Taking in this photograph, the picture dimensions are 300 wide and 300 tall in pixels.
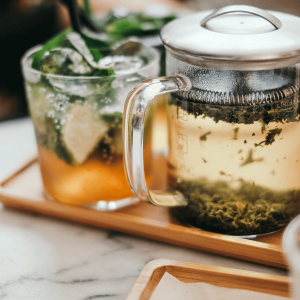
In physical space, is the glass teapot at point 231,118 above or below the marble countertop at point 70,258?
above

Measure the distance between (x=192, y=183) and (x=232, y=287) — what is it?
4.3 inches

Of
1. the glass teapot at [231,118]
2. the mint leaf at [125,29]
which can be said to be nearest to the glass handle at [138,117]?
the glass teapot at [231,118]

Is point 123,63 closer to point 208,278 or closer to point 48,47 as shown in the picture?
point 48,47

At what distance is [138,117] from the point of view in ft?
1.12

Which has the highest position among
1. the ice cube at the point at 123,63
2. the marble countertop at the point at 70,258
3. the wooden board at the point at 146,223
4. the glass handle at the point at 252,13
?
the glass handle at the point at 252,13

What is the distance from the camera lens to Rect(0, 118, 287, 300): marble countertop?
36 centimetres

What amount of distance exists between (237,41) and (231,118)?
0.23 ft

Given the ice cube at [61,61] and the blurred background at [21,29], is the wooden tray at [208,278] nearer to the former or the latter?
the ice cube at [61,61]

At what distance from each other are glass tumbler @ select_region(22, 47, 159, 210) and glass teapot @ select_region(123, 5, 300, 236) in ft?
0.20

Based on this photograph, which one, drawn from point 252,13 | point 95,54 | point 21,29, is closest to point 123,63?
point 95,54

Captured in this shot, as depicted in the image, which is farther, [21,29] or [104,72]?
[21,29]

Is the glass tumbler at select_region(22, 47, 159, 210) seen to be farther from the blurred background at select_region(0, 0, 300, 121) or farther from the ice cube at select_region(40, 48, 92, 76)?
the blurred background at select_region(0, 0, 300, 121)

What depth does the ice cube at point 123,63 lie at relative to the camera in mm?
414

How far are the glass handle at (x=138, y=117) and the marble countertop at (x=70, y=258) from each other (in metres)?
0.07
